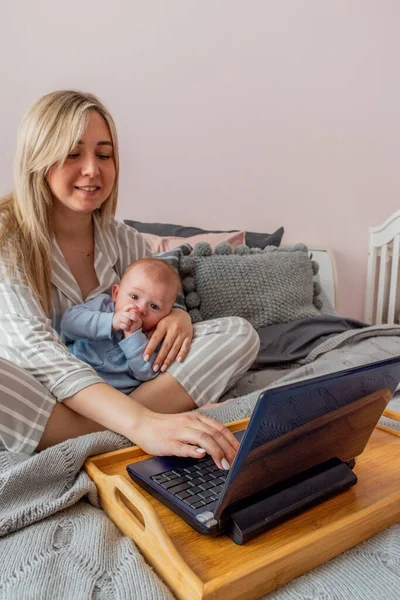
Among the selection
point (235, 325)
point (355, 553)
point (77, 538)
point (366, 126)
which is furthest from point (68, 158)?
point (366, 126)

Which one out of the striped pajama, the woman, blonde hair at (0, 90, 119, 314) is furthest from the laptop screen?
blonde hair at (0, 90, 119, 314)

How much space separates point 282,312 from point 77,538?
1.12m

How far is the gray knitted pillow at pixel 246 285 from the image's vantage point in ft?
5.44

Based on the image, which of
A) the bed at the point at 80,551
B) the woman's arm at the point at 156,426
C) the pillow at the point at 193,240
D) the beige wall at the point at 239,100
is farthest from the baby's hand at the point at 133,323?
the beige wall at the point at 239,100

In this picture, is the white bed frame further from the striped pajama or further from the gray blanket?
the gray blanket

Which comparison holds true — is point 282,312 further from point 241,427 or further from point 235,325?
point 241,427

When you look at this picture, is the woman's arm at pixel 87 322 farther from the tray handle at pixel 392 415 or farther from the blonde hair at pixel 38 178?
the tray handle at pixel 392 415

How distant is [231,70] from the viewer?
2191 millimetres

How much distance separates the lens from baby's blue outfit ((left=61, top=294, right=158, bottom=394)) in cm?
122

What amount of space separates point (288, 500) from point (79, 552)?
10.3 inches

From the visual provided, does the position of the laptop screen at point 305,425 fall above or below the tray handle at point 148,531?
above

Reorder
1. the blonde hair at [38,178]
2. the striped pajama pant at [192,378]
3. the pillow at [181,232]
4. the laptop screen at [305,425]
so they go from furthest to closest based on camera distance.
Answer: the pillow at [181,232]
the blonde hair at [38,178]
the striped pajama pant at [192,378]
the laptop screen at [305,425]

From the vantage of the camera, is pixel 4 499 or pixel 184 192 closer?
pixel 4 499

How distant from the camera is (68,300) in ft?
4.29
